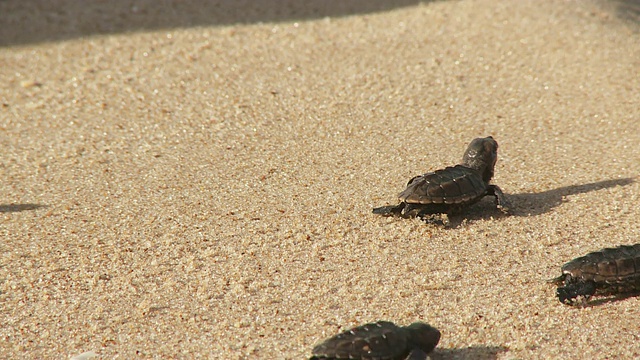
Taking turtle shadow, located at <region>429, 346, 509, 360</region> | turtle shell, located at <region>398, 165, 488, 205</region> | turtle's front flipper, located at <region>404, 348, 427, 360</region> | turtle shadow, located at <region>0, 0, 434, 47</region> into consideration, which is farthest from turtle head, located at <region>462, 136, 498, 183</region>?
turtle shadow, located at <region>0, 0, 434, 47</region>

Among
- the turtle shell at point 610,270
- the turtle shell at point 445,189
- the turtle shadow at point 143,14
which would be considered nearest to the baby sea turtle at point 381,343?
the turtle shell at point 610,270

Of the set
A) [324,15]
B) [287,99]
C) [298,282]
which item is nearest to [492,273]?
[298,282]

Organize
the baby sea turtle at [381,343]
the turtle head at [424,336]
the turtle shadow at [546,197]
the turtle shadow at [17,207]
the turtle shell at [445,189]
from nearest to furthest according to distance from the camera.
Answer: the baby sea turtle at [381,343] → the turtle head at [424,336] → the turtle shell at [445,189] → the turtle shadow at [546,197] → the turtle shadow at [17,207]

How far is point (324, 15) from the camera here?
26.0 ft

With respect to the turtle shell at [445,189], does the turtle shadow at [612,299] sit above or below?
below

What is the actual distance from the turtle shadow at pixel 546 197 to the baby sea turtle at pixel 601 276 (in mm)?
877

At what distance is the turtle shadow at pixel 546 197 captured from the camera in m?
4.35

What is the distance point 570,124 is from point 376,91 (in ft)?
5.21

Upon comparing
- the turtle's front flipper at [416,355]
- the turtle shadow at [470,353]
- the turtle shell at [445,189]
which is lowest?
the turtle shadow at [470,353]

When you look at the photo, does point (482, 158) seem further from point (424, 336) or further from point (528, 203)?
point (424, 336)

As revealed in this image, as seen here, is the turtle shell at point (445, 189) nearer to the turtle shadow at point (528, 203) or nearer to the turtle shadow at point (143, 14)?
the turtle shadow at point (528, 203)

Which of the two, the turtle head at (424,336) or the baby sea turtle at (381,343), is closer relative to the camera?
the baby sea turtle at (381,343)

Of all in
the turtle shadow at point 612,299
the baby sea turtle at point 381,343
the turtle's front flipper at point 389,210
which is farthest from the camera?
the turtle's front flipper at point 389,210

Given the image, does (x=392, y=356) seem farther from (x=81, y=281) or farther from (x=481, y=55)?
(x=481, y=55)
